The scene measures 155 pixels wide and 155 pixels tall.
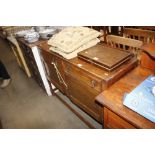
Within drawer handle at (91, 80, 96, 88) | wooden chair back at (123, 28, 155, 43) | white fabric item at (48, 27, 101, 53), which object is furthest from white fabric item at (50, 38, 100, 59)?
wooden chair back at (123, 28, 155, 43)

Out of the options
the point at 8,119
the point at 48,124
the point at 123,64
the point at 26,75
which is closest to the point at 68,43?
the point at 123,64

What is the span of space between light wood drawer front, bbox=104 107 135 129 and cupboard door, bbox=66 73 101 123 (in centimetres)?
22

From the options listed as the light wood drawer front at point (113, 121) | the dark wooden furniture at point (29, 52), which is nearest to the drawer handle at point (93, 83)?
the light wood drawer front at point (113, 121)

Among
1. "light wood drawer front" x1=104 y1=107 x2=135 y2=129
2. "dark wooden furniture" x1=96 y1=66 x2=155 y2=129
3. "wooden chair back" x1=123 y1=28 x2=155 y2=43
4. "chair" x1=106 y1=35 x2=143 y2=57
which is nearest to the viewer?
"dark wooden furniture" x1=96 y1=66 x2=155 y2=129

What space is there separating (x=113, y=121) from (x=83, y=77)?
0.43 meters

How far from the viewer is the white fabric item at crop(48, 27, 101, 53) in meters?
1.42

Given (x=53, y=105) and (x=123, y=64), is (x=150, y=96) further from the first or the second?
(x=53, y=105)

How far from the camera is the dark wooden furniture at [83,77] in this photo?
1157 mm

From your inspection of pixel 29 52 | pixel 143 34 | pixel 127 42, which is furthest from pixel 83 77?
pixel 29 52

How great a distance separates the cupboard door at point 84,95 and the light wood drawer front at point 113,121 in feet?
0.72

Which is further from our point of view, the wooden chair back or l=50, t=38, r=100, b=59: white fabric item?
the wooden chair back

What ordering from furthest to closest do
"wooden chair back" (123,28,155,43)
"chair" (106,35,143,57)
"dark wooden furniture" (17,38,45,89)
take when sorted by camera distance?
"dark wooden furniture" (17,38,45,89), "wooden chair back" (123,28,155,43), "chair" (106,35,143,57)

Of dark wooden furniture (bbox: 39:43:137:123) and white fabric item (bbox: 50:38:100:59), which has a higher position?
white fabric item (bbox: 50:38:100:59)

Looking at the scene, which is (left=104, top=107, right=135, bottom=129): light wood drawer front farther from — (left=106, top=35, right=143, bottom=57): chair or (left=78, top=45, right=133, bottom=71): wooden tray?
(left=106, top=35, right=143, bottom=57): chair
